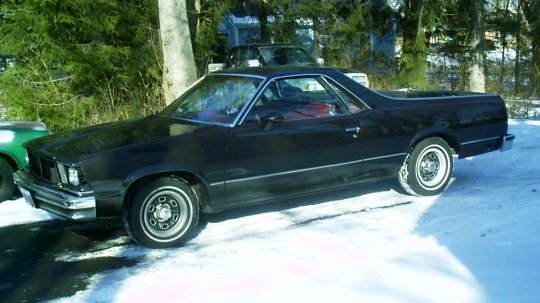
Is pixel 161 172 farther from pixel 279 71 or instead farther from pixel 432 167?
pixel 432 167

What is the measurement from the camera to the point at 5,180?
6.61 meters

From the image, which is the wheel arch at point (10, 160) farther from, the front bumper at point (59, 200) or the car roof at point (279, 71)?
the car roof at point (279, 71)

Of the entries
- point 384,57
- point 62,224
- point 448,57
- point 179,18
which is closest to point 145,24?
point 179,18

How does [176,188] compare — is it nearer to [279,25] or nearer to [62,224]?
[62,224]

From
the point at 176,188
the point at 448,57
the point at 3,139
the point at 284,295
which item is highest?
the point at 448,57

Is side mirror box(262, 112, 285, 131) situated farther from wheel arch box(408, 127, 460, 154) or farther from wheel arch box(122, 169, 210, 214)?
wheel arch box(408, 127, 460, 154)

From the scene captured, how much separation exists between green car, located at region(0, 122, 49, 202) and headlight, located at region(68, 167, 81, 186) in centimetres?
210

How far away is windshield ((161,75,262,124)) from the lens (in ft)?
17.9

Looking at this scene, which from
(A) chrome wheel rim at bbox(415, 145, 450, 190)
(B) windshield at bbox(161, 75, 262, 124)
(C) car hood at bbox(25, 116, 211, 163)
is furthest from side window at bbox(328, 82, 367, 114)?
(C) car hood at bbox(25, 116, 211, 163)

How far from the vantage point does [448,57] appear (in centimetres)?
2098

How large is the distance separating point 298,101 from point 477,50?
38.1 ft

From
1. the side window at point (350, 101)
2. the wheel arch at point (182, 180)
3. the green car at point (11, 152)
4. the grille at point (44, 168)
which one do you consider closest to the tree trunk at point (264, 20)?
the green car at point (11, 152)

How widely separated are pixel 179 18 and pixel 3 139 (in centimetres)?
378

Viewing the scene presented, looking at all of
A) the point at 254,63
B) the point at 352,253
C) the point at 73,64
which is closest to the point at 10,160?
the point at 352,253
